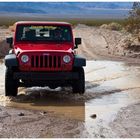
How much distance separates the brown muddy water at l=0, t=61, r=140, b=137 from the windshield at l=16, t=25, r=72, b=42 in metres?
1.41

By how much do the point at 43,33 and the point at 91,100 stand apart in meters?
2.65

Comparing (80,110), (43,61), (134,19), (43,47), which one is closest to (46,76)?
(43,61)

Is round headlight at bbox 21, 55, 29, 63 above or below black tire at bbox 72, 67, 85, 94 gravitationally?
above

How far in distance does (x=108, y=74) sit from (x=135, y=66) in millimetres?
3558

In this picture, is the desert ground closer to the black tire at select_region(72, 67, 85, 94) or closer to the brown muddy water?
the brown muddy water

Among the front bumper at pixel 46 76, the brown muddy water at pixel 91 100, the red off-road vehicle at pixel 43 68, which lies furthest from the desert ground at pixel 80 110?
the front bumper at pixel 46 76

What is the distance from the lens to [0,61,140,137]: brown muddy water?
423 inches

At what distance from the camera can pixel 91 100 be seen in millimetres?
13102

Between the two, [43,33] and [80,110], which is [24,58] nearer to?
[43,33]

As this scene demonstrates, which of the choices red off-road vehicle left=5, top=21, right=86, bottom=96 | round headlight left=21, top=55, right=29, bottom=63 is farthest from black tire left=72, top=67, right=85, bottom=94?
round headlight left=21, top=55, right=29, bottom=63

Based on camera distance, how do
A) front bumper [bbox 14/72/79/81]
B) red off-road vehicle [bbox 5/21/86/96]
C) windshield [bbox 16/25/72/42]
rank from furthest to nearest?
windshield [bbox 16/25/72/42], red off-road vehicle [bbox 5/21/86/96], front bumper [bbox 14/72/79/81]

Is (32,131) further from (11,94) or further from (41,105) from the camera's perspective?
(11,94)

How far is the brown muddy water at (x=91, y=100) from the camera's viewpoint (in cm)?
1075

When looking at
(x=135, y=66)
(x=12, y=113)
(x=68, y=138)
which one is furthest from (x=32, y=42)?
(x=135, y=66)
